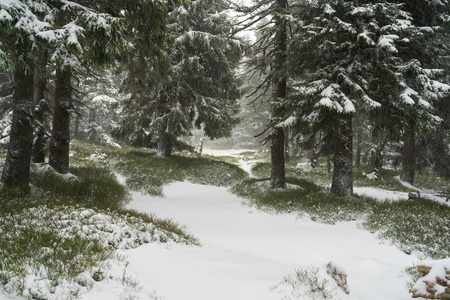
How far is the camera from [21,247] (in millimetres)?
3541

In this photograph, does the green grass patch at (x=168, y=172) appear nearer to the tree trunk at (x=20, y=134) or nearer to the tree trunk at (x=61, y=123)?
the tree trunk at (x=61, y=123)

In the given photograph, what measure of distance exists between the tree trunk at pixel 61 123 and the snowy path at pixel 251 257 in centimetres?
311

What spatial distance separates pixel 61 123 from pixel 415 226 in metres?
11.5

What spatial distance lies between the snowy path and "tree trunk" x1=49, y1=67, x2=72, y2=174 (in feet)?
10.2

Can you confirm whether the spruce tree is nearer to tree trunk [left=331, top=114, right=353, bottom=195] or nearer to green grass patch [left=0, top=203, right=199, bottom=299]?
tree trunk [left=331, top=114, right=353, bottom=195]

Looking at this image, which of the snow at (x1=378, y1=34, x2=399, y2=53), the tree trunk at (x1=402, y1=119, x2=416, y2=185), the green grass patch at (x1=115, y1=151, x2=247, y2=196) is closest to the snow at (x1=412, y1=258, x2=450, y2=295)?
the snow at (x1=378, y1=34, x2=399, y2=53)

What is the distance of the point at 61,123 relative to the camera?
9180 millimetres

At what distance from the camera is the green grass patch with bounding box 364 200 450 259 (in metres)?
5.65

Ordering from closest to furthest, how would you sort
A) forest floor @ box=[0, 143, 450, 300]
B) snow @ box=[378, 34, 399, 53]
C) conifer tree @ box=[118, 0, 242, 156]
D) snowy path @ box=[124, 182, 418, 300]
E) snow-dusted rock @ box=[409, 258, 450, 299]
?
snow-dusted rock @ box=[409, 258, 450, 299] → forest floor @ box=[0, 143, 450, 300] → snowy path @ box=[124, 182, 418, 300] → snow @ box=[378, 34, 399, 53] → conifer tree @ box=[118, 0, 242, 156]

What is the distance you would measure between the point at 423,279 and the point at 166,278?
3547mm

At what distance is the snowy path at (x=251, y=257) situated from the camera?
3.80 metres

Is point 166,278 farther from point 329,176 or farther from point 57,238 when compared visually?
point 329,176

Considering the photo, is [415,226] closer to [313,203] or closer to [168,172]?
[313,203]

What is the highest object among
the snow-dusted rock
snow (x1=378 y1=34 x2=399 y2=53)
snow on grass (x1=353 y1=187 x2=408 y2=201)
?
snow (x1=378 y1=34 x2=399 y2=53)
